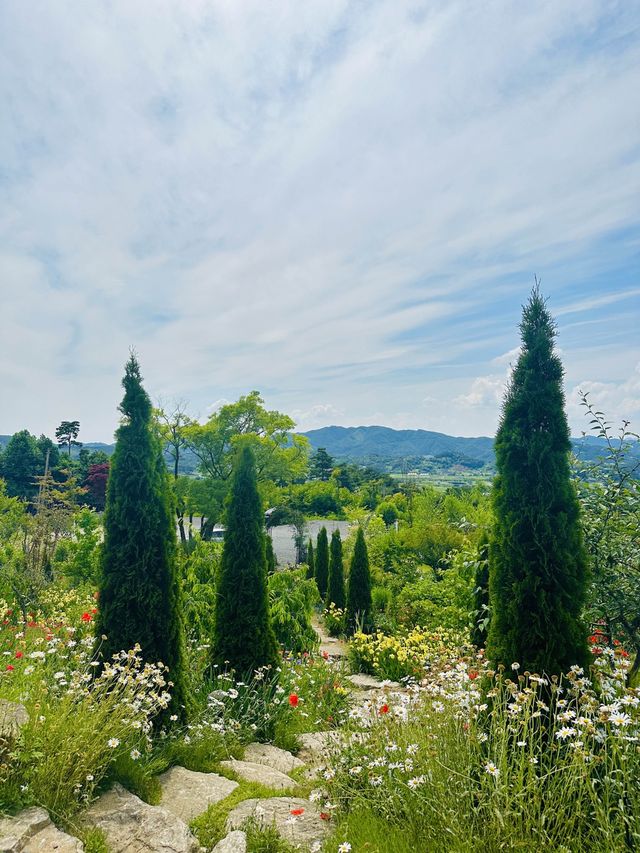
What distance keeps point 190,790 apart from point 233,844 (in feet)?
3.30

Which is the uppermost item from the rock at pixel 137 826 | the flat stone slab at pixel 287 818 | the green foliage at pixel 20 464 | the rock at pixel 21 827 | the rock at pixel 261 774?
the green foliage at pixel 20 464

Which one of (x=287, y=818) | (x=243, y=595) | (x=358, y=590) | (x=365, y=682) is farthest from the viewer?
(x=358, y=590)

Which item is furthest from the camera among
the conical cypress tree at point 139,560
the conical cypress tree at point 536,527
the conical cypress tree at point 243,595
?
the conical cypress tree at point 243,595

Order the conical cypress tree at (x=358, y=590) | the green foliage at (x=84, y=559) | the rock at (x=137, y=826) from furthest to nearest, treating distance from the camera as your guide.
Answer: the conical cypress tree at (x=358, y=590)
the green foliage at (x=84, y=559)
the rock at (x=137, y=826)

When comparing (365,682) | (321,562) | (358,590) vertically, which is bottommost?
(321,562)

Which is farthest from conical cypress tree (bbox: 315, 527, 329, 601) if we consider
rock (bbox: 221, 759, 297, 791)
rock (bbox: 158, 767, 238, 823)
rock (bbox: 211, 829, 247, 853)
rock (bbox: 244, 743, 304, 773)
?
rock (bbox: 211, 829, 247, 853)

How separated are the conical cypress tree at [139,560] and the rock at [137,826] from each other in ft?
4.90

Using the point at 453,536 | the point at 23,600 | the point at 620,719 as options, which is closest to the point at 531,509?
the point at 620,719

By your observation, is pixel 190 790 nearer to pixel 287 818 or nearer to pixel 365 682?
pixel 287 818

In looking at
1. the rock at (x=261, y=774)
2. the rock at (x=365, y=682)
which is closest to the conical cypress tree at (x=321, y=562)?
the rock at (x=365, y=682)

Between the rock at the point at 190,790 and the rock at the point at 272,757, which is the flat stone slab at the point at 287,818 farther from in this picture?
the rock at the point at 272,757

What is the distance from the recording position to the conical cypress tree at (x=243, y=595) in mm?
5848

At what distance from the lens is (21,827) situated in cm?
254

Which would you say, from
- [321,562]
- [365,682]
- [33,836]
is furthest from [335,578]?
[33,836]
